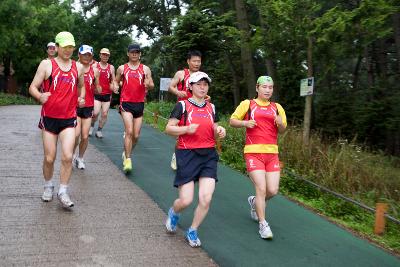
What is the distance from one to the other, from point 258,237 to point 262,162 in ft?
2.81

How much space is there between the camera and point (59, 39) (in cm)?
558

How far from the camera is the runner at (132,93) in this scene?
7.78 m

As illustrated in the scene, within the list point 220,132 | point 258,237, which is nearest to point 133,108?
point 220,132

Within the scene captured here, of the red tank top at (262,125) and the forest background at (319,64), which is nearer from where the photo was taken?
the red tank top at (262,125)

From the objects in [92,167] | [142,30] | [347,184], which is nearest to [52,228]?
[92,167]

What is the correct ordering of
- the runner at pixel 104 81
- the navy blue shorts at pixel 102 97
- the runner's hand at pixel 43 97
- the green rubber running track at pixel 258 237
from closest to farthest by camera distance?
1. the green rubber running track at pixel 258 237
2. the runner's hand at pixel 43 97
3. the runner at pixel 104 81
4. the navy blue shorts at pixel 102 97

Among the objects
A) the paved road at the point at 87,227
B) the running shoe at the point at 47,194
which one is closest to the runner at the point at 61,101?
the running shoe at the point at 47,194

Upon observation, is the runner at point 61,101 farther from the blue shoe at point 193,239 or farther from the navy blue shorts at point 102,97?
the navy blue shorts at point 102,97

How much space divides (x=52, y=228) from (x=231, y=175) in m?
4.22

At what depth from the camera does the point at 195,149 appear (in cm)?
504

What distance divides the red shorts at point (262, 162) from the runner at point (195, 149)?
0.58 m

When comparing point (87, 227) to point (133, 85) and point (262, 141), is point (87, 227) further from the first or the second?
point (133, 85)

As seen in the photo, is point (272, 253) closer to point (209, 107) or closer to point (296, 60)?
point (209, 107)

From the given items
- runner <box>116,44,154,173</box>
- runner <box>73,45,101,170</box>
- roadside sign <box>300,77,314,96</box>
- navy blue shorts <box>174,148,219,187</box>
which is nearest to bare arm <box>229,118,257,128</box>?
navy blue shorts <box>174,148,219,187</box>
